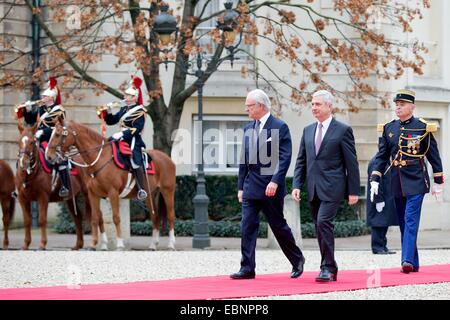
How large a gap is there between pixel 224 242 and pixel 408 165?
11.0 m

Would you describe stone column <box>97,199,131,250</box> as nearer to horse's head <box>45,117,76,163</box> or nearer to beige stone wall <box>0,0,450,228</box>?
horse's head <box>45,117,76,163</box>

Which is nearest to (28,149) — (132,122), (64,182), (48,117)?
(48,117)

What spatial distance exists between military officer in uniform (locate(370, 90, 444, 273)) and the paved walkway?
8.49 m

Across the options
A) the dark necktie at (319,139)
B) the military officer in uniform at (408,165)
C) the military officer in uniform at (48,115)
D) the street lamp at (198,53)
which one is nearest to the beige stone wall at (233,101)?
the street lamp at (198,53)

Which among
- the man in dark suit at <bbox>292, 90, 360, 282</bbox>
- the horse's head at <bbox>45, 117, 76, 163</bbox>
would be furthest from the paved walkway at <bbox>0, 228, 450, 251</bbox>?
the man in dark suit at <bbox>292, 90, 360, 282</bbox>

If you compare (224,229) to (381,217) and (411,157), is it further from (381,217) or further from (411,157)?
(411,157)

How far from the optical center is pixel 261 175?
15188 mm

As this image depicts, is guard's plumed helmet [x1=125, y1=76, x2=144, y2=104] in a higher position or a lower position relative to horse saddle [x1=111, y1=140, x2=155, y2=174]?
higher

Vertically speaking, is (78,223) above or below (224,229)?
above

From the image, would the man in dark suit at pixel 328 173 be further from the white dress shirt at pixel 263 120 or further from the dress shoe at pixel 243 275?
the dress shoe at pixel 243 275

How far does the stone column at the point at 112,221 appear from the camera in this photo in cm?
2434

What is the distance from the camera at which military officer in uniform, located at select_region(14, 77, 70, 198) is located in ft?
78.1
